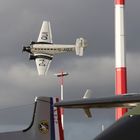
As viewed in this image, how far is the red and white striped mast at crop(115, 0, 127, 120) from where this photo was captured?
35.2m

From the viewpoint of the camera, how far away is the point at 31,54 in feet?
244

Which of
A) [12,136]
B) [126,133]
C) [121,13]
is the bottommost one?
[12,136]

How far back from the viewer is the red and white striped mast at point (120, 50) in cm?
3516

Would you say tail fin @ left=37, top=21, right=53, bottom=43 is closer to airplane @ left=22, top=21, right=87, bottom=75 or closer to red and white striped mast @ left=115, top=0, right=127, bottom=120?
airplane @ left=22, top=21, right=87, bottom=75

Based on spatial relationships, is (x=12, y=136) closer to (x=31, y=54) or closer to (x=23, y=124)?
(x=23, y=124)

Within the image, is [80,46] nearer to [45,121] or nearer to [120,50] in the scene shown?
[120,50]

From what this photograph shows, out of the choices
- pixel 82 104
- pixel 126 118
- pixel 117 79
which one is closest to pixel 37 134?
pixel 82 104

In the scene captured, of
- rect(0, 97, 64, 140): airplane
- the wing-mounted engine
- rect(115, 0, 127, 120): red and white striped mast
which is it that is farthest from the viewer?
the wing-mounted engine

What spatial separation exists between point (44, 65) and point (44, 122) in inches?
2360

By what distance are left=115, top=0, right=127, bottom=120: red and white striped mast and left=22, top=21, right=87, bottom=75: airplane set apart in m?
36.5

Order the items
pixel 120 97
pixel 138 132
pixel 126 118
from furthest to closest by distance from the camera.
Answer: pixel 120 97 < pixel 126 118 < pixel 138 132

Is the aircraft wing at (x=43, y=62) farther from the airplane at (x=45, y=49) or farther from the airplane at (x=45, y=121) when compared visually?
the airplane at (x=45, y=121)

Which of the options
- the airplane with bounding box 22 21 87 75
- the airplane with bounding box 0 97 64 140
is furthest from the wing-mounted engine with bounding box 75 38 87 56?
the airplane with bounding box 0 97 64 140

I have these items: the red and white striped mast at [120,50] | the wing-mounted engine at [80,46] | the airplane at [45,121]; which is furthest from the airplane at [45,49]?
the airplane at [45,121]
